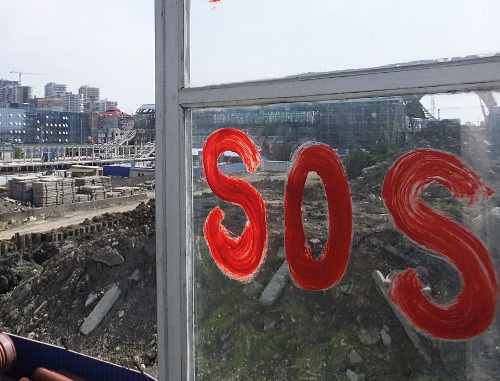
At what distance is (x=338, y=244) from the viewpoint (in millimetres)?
1225

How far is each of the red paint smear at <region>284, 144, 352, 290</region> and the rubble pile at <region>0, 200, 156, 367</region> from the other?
206 inches

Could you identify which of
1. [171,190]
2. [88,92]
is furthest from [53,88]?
[171,190]

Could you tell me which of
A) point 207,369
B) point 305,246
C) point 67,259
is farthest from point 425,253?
point 67,259

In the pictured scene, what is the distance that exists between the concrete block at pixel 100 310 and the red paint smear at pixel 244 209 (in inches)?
243

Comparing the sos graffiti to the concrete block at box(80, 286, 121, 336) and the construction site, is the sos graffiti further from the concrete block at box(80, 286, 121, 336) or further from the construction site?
the concrete block at box(80, 286, 121, 336)

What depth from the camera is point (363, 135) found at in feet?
3.89

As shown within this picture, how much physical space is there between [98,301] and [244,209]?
667 centimetres

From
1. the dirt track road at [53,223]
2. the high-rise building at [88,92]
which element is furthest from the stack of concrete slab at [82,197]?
the high-rise building at [88,92]

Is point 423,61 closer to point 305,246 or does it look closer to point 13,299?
point 305,246

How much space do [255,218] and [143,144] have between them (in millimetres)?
45301

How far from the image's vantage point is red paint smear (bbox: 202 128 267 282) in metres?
1.37

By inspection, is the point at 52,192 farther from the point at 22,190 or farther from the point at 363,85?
the point at 363,85

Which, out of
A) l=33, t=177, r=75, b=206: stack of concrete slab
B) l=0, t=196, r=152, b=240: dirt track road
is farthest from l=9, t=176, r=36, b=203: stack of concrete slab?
l=0, t=196, r=152, b=240: dirt track road

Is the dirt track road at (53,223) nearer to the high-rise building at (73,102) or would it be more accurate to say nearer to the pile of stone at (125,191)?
the pile of stone at (125,191)
